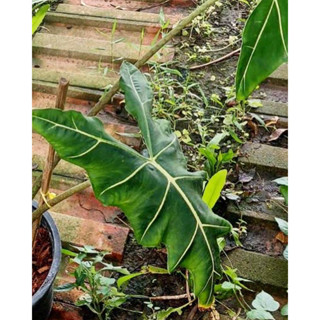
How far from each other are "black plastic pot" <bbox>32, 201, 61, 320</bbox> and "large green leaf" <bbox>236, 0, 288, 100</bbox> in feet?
2.20

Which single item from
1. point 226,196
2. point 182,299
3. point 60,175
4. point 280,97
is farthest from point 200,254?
point 280,97

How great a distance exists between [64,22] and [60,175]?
931 millimetres

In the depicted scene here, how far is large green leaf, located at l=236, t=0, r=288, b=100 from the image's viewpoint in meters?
0.99

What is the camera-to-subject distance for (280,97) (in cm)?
202

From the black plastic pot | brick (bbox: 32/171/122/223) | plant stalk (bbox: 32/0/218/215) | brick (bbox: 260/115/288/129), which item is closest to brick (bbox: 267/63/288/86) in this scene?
brick (bbox: 260/115/288/129)

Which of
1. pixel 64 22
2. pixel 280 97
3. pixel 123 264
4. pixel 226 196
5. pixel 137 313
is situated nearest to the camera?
pixel 137 313

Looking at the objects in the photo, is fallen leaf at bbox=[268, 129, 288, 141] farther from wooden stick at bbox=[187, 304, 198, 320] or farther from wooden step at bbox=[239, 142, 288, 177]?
wooden stick at bbox=[187, 304, 198, 320]

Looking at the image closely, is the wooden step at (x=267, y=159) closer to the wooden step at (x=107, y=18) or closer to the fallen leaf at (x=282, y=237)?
the fallen leaf at (x=282, y=237)

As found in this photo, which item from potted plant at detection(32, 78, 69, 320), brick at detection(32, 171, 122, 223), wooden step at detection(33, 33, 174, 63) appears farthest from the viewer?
wooden step at detection(33, 33, 174, 63)

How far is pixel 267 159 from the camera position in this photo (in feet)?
5.78

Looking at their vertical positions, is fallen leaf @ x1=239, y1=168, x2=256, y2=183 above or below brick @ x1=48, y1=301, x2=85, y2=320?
above

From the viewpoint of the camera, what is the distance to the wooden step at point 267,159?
1742mm

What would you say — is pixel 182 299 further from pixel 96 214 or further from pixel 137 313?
pixel 96 214
